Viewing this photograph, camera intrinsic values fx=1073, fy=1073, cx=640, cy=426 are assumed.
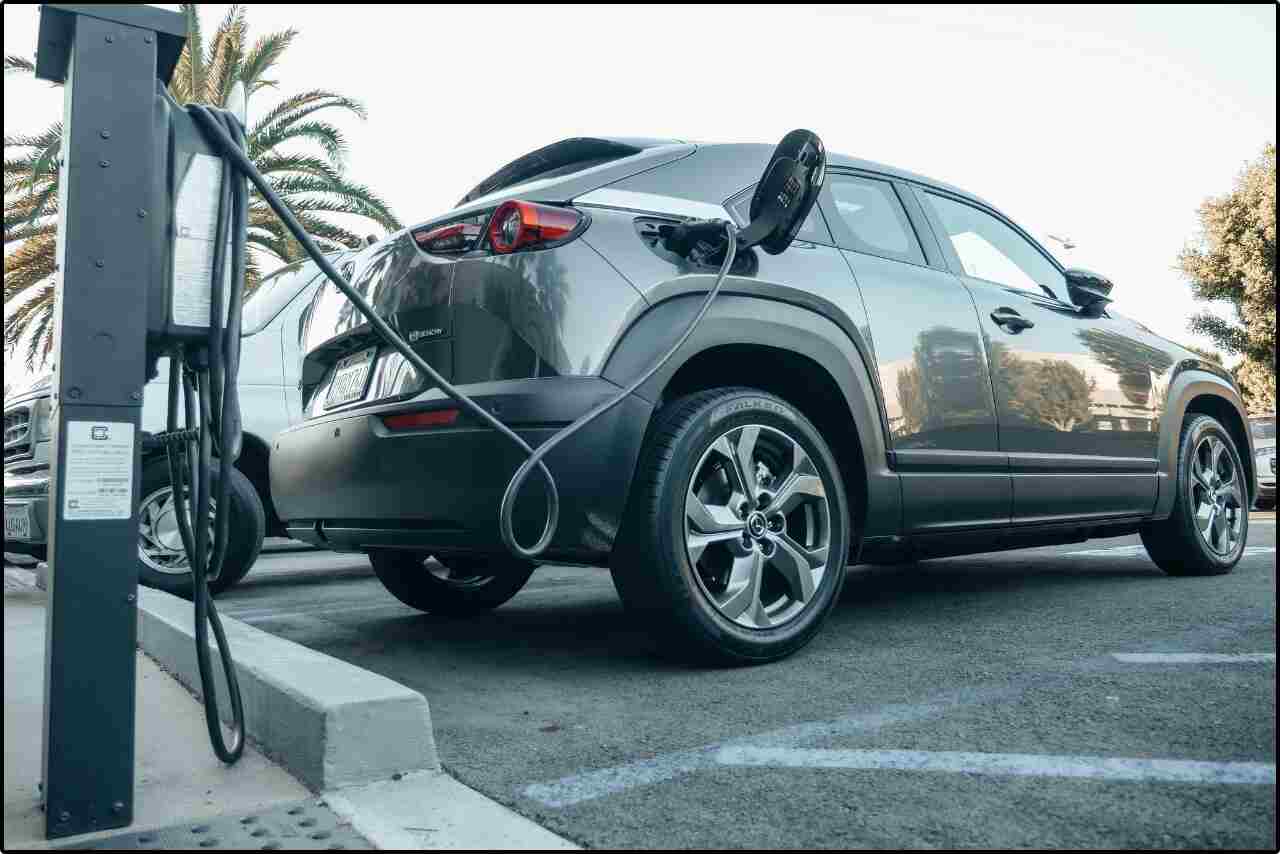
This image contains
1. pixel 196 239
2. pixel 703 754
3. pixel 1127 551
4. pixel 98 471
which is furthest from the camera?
pixel 1127 551

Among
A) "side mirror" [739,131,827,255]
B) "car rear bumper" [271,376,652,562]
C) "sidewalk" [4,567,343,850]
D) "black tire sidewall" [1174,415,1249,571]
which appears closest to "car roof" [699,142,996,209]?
"side mirror" [739,131,827,255]

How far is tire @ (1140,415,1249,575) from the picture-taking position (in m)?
4.88

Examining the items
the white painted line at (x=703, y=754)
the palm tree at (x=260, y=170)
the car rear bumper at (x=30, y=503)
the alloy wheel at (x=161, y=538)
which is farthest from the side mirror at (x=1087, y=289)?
the palm tree at (x=260, y=170)

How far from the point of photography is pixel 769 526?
10.0 ft

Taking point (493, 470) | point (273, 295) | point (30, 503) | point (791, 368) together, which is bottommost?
point (30, 503)

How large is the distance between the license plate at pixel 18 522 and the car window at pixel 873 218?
13.1ft

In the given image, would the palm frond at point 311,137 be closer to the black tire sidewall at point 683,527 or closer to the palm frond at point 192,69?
the palm frond at point 192,69

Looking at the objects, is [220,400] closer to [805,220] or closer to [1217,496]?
[805,220]

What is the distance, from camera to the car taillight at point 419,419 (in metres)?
2.76

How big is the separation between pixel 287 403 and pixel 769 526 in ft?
10.6

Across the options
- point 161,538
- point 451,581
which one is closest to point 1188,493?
point 451,581

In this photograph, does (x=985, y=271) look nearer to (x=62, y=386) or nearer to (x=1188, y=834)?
(x=1188, y=834)

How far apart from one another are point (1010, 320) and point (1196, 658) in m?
1.48

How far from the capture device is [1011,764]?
2037mm
